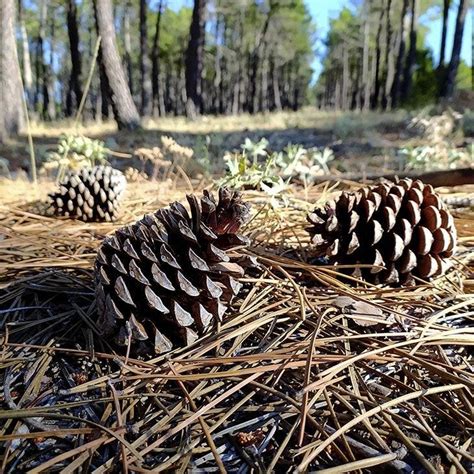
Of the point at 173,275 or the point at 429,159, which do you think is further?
A: the point at 429,159

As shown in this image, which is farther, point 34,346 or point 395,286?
point 395,286

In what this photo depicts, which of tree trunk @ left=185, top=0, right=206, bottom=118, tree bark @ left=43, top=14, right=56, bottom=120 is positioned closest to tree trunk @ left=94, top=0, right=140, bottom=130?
tree trunk @ left=185, top=0, right=206, bottom=118

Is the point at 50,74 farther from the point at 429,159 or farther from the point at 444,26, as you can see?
the point at 429,159

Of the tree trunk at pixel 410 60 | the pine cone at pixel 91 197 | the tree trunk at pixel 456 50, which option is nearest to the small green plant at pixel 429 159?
the pine cone at pixel 91 197

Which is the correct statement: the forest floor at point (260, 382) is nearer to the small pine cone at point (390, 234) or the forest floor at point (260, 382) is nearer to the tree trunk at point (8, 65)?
the small pine cone at point (390, 234)

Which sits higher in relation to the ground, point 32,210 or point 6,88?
point 6,88

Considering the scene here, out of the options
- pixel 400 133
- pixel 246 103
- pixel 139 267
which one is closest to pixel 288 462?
pixel 139 267

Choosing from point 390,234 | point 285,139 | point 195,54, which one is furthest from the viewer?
point 195,54

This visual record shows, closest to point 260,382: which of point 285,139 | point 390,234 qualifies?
point 390,234

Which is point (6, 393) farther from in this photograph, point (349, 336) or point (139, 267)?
point (349, 336)
